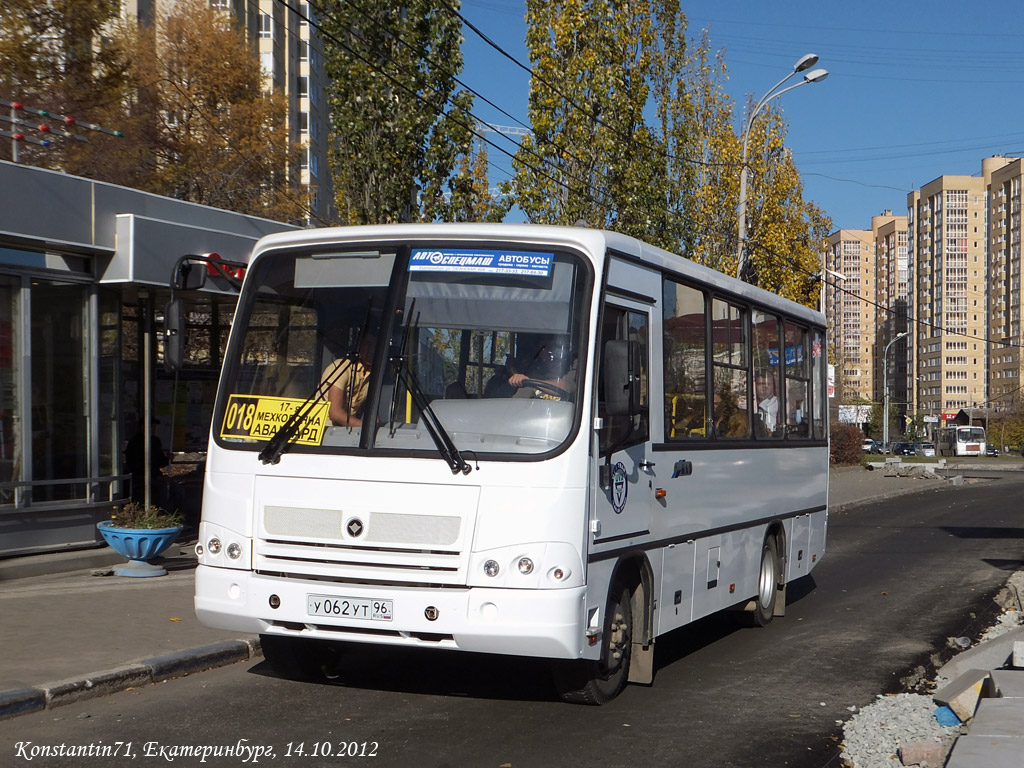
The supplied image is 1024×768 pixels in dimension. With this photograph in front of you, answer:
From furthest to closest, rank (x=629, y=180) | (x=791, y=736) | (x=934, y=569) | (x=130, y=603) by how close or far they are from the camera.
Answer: (x=629, y=180)
(x=934, y=569)
(x=130, y=603)
(x=791, y=736)

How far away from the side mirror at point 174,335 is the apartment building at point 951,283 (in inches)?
5398

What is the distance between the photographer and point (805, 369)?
12.0m

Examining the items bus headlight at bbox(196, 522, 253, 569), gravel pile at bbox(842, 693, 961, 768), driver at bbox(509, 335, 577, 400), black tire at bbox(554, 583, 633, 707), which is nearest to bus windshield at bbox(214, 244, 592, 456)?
driver at bbox(509, 335, 577, 400)

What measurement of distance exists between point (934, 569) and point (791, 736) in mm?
9886

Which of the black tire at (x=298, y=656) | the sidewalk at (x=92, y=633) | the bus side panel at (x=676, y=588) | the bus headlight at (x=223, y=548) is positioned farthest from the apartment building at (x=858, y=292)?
the bus headlight at (x=223, y=548)

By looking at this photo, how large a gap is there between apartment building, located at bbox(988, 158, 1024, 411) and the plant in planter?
411ft

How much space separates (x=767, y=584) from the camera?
35.2 ft

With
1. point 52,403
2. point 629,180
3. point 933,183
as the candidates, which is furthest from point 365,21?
point 933,183

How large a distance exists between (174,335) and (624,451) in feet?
10.4

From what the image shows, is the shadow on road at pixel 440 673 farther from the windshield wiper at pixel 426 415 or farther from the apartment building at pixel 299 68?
the apartment building at pixel 299 68

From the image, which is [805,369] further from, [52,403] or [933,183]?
[933,183]

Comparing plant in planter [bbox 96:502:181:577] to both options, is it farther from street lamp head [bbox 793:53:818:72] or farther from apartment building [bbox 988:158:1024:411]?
apartment building [bbox 988:158:1024:411]

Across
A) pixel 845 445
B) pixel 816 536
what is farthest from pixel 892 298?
pixel 816 536

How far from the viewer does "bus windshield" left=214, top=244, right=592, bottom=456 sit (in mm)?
6609
